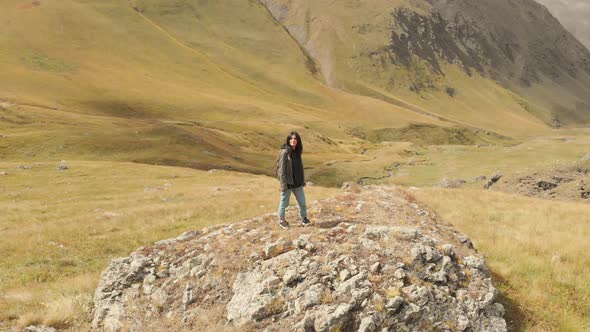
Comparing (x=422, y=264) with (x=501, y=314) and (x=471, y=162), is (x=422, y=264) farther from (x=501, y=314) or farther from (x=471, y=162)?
(x=471, y=162)

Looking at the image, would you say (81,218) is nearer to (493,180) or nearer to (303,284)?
(303,284)

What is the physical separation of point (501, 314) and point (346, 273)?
3.87 m

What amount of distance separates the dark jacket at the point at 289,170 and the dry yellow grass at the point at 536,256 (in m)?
7.05

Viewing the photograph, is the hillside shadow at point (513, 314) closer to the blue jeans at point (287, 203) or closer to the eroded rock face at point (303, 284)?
the eroded rock face at point (303, 284)

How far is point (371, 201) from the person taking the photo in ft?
53.8

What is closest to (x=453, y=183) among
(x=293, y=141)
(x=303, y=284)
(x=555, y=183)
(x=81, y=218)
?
(x=555, y=183)

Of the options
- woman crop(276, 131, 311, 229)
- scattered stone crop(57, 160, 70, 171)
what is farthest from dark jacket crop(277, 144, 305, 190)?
scattered stone crop(57, 160, 70, 171)

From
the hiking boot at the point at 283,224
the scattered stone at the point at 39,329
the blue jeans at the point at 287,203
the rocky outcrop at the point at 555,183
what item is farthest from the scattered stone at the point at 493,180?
the scattered stone at the point at 39,329

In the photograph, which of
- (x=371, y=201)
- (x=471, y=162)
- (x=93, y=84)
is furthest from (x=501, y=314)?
(x=93, y=84)

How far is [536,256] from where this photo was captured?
563 inches

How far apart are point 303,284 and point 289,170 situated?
5.32 metres

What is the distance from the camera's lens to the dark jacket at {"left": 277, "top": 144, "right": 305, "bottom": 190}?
1419 cm

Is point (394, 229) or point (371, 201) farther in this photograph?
point (371, 201)

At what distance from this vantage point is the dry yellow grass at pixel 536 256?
34.7 ft
